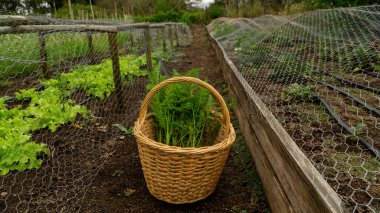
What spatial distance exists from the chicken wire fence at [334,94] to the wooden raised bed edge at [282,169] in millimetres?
204

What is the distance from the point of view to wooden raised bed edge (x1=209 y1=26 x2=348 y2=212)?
3.91 feet

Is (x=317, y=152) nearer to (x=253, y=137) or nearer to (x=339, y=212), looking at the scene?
(x=253, y=137)

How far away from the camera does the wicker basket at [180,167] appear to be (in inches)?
70.6

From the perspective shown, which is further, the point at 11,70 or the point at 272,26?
the point at 272,26

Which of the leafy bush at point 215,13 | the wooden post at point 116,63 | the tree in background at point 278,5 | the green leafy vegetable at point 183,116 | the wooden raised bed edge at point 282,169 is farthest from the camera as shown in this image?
the leafy bush at point 215,13

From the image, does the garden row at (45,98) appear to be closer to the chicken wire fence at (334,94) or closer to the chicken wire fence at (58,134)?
the chicken wire fence at (58,134)

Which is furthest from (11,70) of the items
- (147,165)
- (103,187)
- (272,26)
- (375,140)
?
(375,140)

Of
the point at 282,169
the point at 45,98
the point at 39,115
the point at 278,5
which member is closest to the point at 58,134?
the point at 39,115

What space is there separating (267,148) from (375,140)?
0.72 metres

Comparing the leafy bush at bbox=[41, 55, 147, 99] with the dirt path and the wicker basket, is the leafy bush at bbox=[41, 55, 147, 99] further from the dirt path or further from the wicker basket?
the wicker basket

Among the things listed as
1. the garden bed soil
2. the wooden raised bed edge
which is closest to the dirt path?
the garden bed soil

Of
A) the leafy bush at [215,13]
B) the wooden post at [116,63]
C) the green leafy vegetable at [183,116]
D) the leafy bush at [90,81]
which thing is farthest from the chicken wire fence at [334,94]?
the leafy bush at [215,13]

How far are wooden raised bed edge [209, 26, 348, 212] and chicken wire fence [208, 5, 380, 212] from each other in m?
0.20

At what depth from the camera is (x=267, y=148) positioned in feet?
6.32
